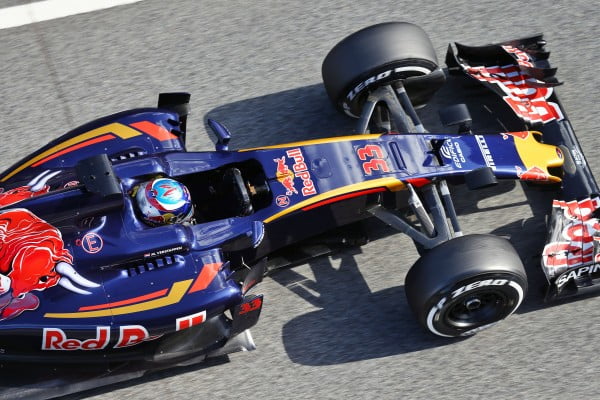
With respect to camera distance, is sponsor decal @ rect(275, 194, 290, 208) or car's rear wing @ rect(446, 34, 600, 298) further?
car's rear wing @ rect(446, 34, 600, 298)

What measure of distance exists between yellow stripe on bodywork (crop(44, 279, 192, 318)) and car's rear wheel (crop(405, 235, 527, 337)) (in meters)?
1.45

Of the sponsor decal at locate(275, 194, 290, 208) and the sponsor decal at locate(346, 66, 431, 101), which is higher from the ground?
the sponsor decal at locate(346, 66, 431, 101)

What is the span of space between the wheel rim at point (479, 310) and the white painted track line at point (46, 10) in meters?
4.28

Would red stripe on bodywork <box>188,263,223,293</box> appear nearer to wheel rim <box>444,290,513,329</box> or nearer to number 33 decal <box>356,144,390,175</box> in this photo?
number 33 decal <box>356,144,390,175</box>

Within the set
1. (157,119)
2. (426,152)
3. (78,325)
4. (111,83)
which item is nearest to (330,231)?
(426,152)

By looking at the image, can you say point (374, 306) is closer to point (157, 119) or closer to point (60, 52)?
point (157, 119)

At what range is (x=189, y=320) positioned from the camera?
5316 millimetres

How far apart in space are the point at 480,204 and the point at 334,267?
1.25 metres

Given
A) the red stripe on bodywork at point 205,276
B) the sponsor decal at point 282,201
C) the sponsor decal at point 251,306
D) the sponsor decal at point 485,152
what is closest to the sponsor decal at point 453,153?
the sponsor decal at point 485,152

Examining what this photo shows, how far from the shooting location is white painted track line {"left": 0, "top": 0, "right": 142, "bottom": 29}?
794 cm

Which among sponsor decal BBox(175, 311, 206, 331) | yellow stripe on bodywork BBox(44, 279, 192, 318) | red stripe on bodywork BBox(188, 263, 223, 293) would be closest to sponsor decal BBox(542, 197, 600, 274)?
red stripe on bodywork BBox(188, 263, 223, 293)

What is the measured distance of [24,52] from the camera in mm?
7742

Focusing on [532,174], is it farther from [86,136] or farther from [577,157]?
[86,136]

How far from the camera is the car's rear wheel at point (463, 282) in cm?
546
